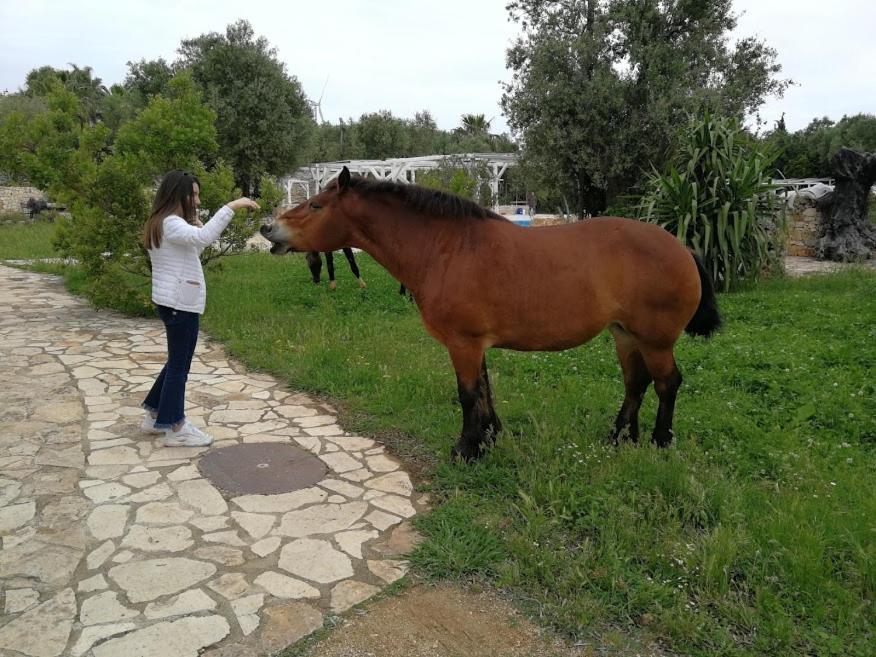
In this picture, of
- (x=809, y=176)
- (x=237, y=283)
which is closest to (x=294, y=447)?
(x=237, y=283)

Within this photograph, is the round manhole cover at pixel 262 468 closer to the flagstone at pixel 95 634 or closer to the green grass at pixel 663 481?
the green grass at pixel 663 481

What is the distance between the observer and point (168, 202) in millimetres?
4031

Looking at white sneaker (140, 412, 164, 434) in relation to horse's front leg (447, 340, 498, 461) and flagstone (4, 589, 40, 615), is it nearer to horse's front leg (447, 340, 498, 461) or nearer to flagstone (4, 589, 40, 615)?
flagstone (4, 589, 40, 615)

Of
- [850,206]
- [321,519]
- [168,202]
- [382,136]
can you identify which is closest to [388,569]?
[321,519]

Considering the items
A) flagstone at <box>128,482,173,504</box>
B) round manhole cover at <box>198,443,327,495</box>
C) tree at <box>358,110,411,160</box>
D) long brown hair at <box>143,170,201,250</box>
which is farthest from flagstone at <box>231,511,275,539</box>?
tree at <box>358,110,411,160</box>

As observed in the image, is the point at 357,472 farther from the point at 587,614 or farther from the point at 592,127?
the point at 592,127

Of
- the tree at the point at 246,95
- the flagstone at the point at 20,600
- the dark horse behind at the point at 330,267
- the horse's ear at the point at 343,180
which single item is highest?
the tree at the point at 246,95

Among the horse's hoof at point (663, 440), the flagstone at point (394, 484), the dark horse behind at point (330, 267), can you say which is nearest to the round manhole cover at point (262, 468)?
the flagstone at point (394, 484)

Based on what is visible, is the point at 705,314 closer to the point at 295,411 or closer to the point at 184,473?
the point at 295,411

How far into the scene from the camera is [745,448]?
13.3ft

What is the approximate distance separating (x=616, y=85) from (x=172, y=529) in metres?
12.7

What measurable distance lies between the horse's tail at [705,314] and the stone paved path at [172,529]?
2.20 meters

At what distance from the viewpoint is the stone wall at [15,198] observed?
25.3m

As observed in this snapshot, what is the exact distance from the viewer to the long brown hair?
3.98m
